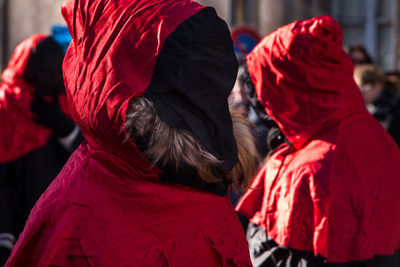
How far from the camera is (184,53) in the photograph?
1535 millimetres

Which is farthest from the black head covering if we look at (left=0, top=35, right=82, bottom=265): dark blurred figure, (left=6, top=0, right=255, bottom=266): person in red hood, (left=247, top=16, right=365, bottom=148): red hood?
(left=0, top=35, right=82, bottom=265): dark blurred figure

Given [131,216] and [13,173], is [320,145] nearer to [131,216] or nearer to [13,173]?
[131,216]

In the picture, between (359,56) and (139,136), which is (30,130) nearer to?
(139,136)

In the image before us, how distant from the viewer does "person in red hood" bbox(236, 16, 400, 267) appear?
7.59ft

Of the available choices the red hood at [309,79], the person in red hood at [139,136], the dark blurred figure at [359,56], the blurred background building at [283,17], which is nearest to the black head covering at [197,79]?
the person in red hood at [139,136]

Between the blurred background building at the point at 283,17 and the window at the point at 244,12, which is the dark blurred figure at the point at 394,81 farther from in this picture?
the window at the point at 244,12

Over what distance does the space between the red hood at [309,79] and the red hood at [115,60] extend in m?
0.99

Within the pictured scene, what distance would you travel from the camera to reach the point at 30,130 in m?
3.61

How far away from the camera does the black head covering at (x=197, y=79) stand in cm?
153

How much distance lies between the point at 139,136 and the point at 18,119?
223 cm

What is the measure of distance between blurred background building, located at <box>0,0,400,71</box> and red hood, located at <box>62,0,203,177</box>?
713 cm

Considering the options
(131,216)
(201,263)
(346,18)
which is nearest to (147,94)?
(131,216)

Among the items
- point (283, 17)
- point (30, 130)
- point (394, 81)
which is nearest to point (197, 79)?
point (30, 130)

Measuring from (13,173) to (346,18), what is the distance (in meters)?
8.05
